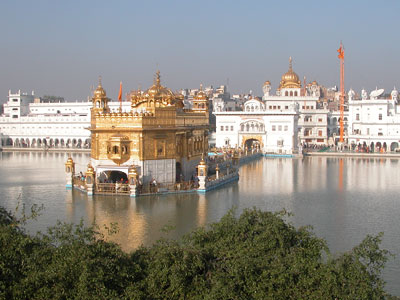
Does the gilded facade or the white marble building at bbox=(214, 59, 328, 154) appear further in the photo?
the white marble building at bbox=(214, 59, 328, 154)

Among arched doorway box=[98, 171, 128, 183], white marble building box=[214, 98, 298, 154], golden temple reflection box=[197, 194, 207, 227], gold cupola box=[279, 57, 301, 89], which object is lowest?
golden temple reflection box=[197, 194, 207, 227]

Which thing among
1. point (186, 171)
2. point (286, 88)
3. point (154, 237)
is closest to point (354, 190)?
point (186, 171)

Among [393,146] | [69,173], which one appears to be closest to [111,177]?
[69,173]

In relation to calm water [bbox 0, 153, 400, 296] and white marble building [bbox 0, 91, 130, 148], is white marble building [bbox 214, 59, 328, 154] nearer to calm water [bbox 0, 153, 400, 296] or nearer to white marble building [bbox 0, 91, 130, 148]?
white marble building [bbox 0, 91, 130, 148]

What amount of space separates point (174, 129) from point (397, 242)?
11.1 meters

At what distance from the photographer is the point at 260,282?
8.01m

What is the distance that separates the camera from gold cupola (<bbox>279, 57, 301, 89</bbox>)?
54.9m

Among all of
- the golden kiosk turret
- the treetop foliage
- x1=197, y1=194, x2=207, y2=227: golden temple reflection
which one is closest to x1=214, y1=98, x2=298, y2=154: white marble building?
the golden kiosk turret

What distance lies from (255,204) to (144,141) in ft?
16.6

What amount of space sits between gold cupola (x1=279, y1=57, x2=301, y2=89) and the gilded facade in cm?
3254

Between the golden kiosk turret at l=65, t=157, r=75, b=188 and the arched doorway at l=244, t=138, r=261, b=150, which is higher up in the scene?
the arched doorway at l=244, t=138, r=261, b=150

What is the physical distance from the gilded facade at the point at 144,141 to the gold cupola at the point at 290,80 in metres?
32.5

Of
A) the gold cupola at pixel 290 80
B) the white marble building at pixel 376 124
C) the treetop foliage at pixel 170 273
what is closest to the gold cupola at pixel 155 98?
the treetop foliage at pixel 170 273

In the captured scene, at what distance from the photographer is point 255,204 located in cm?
1923
